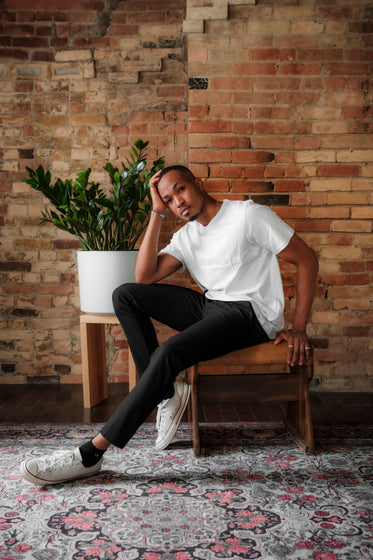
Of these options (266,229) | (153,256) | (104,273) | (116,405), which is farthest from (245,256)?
(116,405)

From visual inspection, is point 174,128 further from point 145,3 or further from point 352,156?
point 352,156

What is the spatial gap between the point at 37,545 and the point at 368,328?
2440 millimetres

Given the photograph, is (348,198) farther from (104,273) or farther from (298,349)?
(104,273)

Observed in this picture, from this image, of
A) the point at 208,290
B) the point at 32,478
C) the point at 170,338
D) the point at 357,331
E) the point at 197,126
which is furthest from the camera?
the point at 357,331

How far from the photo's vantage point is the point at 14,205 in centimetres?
350

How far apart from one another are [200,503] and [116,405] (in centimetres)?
134

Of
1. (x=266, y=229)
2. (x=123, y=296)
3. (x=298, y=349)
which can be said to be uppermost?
(x=266, y=229)

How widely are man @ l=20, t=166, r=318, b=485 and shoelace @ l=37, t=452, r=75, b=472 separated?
0.13 meters

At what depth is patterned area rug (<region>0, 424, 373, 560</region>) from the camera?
1.53 meters

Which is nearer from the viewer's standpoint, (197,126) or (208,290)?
(208,290)

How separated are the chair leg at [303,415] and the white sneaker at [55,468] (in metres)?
0.95

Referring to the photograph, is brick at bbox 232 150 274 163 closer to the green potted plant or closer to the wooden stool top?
the green potted plant

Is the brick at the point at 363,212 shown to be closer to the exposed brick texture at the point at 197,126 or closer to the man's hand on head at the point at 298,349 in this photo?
the exposed brick texture at the point at 197,126

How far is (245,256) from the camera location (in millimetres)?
2395
